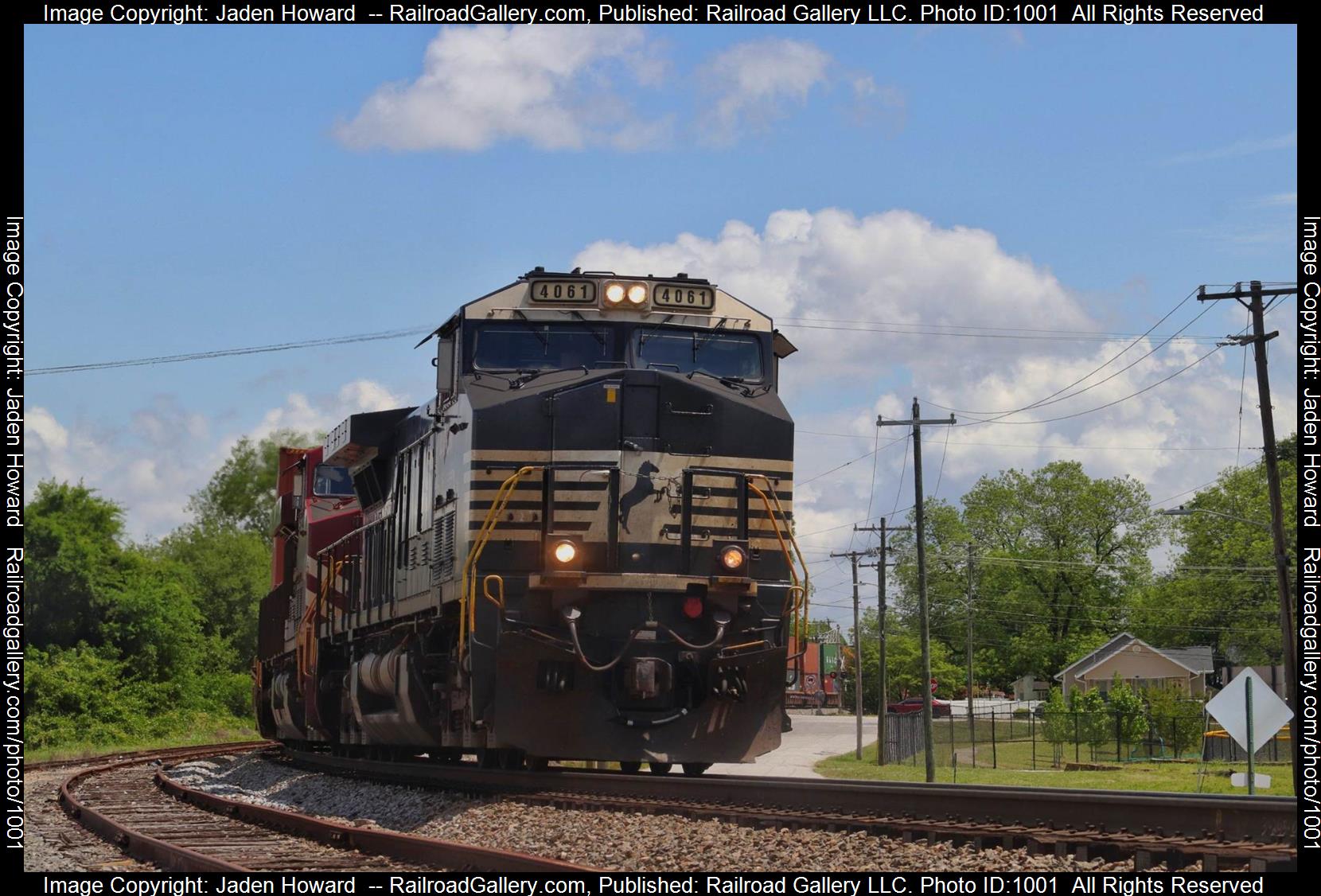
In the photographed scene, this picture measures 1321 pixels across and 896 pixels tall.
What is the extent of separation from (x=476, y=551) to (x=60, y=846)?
155 inches

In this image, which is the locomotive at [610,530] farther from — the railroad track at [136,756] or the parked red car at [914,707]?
the parked red car at [914,707]

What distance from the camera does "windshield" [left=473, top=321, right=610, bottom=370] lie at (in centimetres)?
1346

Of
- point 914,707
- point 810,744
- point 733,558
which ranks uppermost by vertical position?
point 733,558

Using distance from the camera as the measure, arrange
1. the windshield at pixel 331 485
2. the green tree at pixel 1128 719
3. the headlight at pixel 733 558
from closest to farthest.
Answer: the headlight at pixel 733 558 < the windshield at pixel 331 485 < the green tree at pixel 1128 719

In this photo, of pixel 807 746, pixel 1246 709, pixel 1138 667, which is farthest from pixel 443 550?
pixel 1138 667

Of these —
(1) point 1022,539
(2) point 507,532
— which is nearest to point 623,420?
(2) point 507,532

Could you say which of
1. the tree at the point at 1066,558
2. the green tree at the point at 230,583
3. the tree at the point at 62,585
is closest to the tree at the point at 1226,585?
the tree at the point at 1066,558

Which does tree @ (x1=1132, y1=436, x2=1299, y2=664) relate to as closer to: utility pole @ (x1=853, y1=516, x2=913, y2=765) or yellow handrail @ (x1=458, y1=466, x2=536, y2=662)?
utility pole @ (x1=853, y1=516, x2=913, y2=765)

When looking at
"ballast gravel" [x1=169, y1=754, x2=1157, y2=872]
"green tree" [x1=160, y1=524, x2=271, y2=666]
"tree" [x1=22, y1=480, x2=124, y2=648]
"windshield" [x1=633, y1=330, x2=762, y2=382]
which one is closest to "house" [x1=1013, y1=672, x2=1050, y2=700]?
"green tree" [x1=160, y1=524, x2=271, y2=666]

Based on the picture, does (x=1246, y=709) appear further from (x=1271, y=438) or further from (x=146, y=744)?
(x=146, y=744)

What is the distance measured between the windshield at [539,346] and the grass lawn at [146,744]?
55.2 ft

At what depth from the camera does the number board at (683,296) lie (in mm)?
13547

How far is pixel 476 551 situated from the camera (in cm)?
1243

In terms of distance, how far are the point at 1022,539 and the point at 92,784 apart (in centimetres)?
6973
